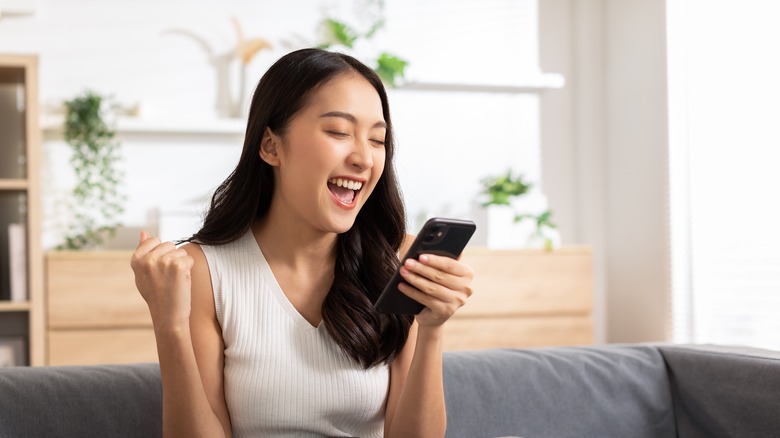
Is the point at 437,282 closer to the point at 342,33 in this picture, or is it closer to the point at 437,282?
the point at 437,282

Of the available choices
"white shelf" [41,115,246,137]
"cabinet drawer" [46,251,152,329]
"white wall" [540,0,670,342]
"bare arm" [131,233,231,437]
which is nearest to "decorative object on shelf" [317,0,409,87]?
"white shelf" [41,115,246,137]

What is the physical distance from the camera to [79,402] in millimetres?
1674

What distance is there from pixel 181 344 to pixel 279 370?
20 centimetres

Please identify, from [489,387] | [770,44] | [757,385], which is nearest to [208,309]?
[489,387]

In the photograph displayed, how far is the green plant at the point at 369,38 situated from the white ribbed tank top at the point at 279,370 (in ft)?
9.95

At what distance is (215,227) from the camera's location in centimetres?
172

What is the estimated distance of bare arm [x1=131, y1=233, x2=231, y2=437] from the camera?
1.44m

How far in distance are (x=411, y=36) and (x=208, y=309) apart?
3.56m

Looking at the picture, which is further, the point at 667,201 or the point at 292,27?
the point at 292,27

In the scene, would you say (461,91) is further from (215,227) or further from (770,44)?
(215,227)

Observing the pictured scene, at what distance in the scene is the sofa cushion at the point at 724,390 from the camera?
5.98ft

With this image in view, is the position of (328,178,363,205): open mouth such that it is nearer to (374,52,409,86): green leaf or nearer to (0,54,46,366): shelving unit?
(0,54,46,366): shelving unit


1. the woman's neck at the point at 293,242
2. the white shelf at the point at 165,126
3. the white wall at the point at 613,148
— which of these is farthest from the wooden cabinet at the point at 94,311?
the white wall at the point at 613,148

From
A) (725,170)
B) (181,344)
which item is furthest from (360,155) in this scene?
(725,170)
